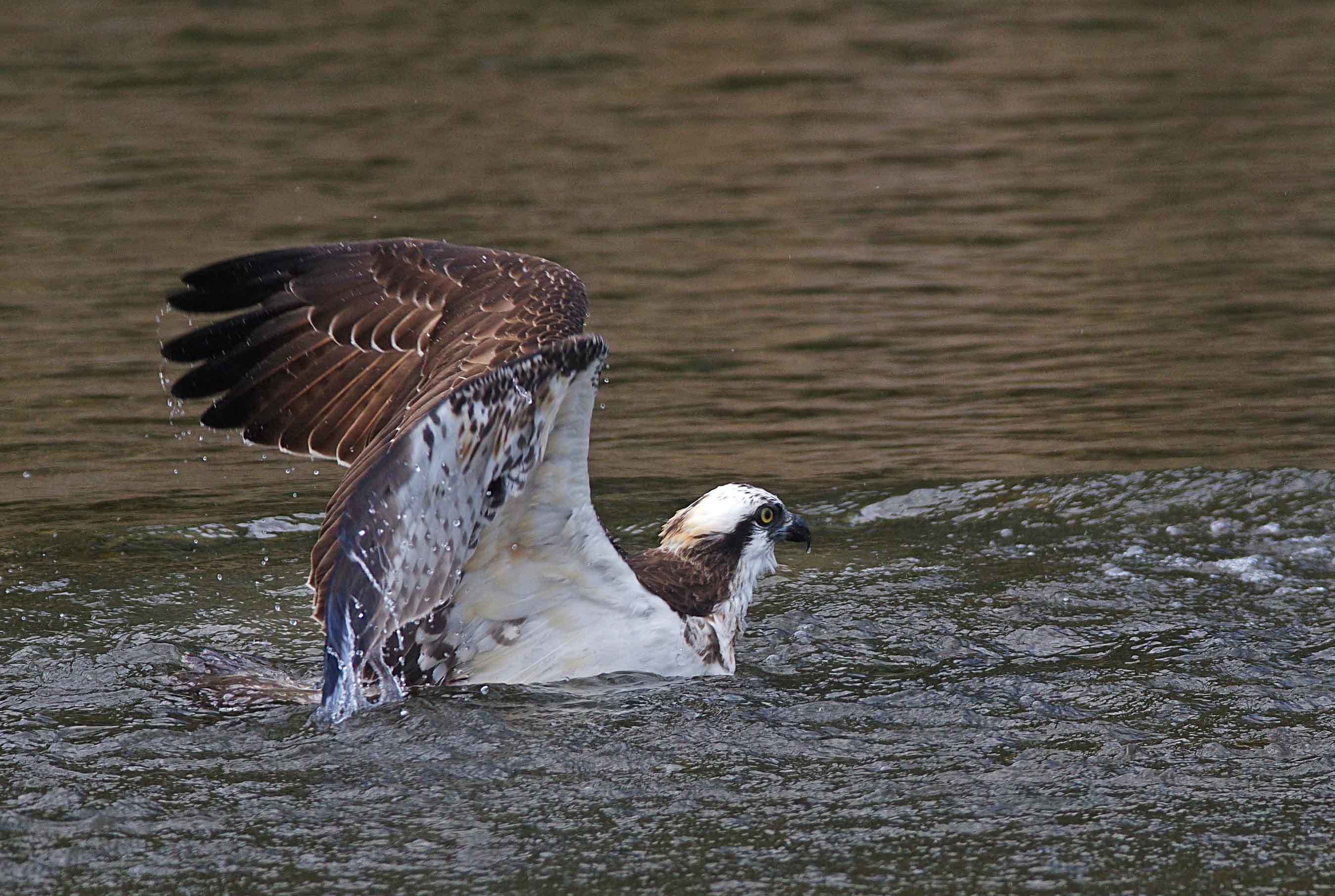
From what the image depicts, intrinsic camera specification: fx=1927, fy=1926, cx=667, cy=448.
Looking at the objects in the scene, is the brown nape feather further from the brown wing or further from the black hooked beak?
the brown wing

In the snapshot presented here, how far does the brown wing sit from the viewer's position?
659cm

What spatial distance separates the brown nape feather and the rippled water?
0.28 meters

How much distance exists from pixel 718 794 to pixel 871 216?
904 centimetres

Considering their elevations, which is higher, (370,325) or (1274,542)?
(370,325)

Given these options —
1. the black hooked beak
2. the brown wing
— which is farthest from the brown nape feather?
the brown wing

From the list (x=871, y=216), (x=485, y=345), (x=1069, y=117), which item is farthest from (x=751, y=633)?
(x=1069, y=117)

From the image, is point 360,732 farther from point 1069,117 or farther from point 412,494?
point 1069,117

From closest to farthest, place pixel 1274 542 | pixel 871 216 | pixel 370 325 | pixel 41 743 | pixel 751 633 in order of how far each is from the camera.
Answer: pixel 41 743 < pixel 370 325 < pixel 751 633 < pixel 1274 542 < pixel 871 216

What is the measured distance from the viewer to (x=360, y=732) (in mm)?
6004

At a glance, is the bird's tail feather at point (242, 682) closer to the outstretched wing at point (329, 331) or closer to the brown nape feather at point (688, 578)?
the outstretched wing at point (329, 331)

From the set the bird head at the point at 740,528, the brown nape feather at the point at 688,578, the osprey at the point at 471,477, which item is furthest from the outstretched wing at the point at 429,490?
the bird head at the point at 740,528

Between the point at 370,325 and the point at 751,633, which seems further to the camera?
the point at 751,633

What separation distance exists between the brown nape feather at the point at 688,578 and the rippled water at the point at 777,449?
0.93 ft

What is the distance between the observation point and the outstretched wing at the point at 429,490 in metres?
5.28
